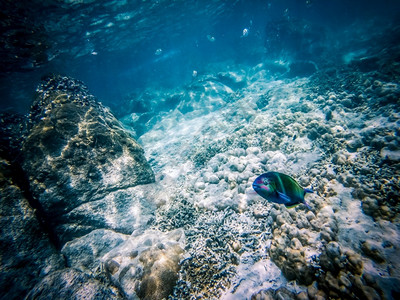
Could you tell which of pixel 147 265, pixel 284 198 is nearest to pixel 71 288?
pixel 147 265

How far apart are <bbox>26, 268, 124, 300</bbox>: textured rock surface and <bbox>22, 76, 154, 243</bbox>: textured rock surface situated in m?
1.51

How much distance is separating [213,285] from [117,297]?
175 centimetres

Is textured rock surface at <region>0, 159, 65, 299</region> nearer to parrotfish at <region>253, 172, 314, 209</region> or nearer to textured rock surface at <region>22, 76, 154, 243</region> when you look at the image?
textured rock surface at <region>22, 76, 154, 243</region>

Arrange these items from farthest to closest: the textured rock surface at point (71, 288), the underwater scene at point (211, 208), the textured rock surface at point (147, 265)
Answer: the textured rock surface at point (147, 265) → the textured rock surface at point (71, 288) → the underwater scene at point (211, 208)

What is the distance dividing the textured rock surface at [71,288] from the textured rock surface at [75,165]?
1.51 meters

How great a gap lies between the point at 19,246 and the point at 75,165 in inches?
80.8

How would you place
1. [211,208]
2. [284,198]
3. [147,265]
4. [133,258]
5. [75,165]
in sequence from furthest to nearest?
1. [75,165]
2. [211,208]
3. [133,258]
4. [147,265]
5. [284,198]

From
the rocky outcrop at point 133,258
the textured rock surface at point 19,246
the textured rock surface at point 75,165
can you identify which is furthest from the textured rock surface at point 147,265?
the textured rock surface at point 19,246

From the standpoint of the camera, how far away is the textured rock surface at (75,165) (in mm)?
4500

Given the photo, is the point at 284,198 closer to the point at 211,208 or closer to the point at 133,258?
the point at 211,208

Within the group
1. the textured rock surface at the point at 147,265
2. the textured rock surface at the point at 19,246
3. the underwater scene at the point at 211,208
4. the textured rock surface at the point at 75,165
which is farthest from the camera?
the textured rock surface at the point at 75,165

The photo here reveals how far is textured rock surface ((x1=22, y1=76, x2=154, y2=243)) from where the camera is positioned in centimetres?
450

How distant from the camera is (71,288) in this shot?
3.01 meters

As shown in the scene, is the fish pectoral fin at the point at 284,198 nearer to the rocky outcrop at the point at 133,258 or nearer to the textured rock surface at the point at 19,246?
the rocky outcrop at the point at 133,258
